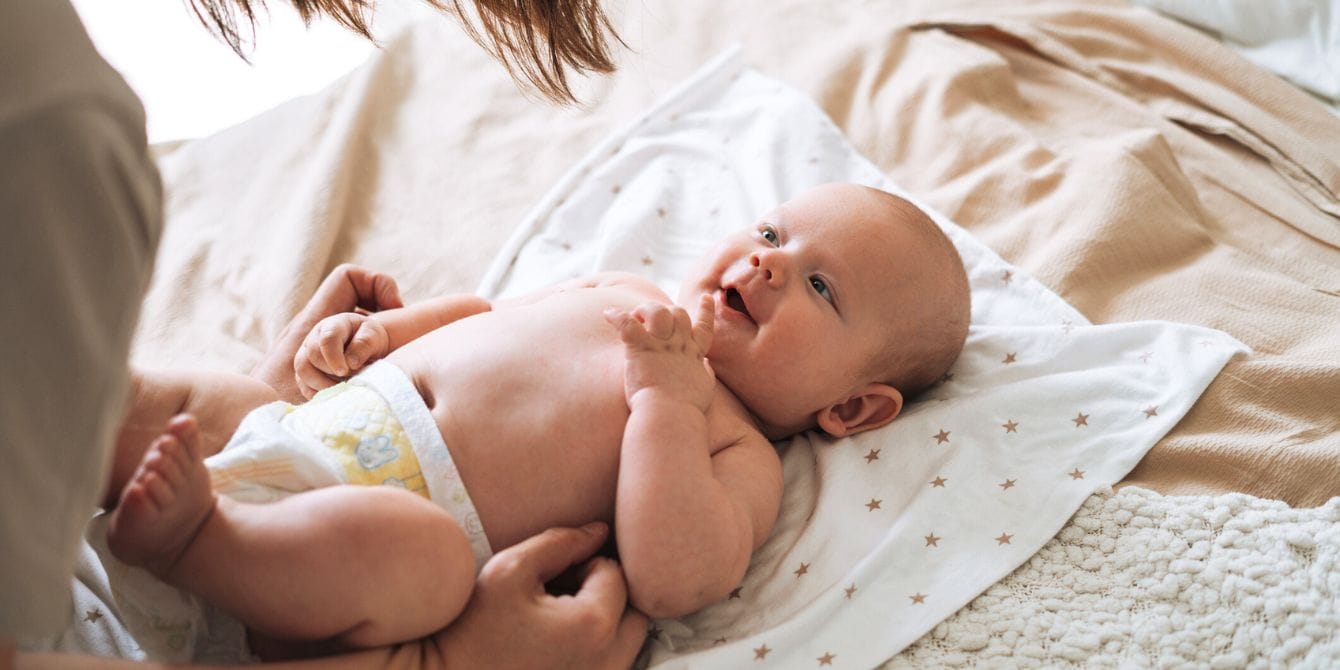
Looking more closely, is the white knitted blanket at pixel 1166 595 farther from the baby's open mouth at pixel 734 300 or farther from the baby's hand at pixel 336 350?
the baby's hand at pixel 336 350

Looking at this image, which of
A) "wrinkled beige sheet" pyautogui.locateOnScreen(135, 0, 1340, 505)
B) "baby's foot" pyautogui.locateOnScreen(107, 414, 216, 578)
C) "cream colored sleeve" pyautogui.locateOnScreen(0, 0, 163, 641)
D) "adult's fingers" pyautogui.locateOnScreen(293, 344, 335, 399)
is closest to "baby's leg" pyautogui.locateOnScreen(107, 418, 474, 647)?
"baby's foot" pyautogui.locateOnScreen(107, 414, 216, 578)

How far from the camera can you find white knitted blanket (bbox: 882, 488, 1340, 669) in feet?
3.43

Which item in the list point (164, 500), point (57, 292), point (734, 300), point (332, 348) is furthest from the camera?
point (734, 300)

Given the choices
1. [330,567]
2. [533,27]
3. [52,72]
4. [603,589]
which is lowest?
[603,589]

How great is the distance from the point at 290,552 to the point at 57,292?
365 mm

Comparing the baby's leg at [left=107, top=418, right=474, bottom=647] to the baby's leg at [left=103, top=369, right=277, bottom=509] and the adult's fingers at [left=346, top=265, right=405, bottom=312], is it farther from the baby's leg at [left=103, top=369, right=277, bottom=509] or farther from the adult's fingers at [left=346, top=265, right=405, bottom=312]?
the adult's fingers at [left=346, top=265, right=405, bottom=312]

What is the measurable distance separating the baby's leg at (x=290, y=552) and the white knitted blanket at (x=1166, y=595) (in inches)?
19.5

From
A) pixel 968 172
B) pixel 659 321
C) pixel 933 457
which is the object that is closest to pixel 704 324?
pixel 659 321

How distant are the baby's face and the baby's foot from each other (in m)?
0.62

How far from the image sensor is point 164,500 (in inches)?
34.6

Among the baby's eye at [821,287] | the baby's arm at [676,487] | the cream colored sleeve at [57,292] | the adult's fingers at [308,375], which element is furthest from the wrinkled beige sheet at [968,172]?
the cream colored sleeve at [57,292]

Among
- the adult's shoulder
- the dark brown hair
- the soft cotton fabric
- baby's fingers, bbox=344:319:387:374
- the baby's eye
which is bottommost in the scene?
the soft cotton fabric

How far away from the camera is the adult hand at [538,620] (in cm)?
100

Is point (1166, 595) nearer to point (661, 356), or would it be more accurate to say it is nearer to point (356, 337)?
point (661, 356)
